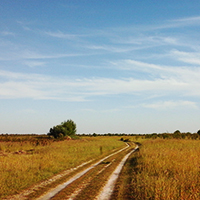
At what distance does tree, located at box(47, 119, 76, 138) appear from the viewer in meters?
71.7

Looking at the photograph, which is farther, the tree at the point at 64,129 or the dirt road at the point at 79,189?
the tree at the point at 64,129

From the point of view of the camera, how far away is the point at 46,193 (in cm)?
1005

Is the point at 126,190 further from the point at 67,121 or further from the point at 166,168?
the point at 67,121


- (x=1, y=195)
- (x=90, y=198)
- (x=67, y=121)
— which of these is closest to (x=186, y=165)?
(x=90, y=198)

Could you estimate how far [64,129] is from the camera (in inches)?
2869

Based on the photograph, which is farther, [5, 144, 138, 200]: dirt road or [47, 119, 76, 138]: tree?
[47, 119, 76, 138]: tree

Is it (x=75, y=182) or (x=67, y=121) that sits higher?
(x=67, y=121)

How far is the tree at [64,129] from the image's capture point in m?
71.7

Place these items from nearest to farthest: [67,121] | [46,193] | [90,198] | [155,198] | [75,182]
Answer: [155,198] → [90,198] → [46,193] → [75,182] → [67,121]

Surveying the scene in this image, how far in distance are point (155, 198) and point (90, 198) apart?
2.40 metres

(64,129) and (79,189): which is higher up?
(64,129)

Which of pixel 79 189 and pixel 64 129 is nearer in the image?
pixel 79 189

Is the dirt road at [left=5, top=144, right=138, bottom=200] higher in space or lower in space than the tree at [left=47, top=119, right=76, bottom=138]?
lower

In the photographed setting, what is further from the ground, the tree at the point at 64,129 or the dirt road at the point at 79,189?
the tree at the point at 64,129
